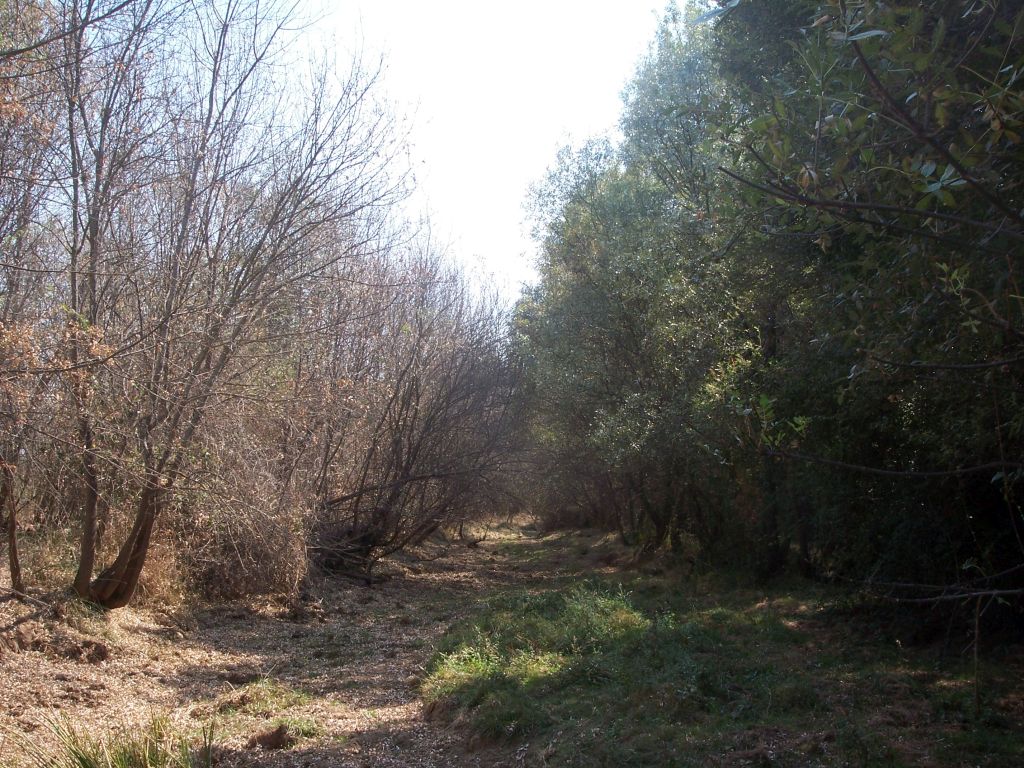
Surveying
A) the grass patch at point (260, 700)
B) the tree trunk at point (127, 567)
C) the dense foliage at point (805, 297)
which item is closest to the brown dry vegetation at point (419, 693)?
the grass patch at point (260, 700)

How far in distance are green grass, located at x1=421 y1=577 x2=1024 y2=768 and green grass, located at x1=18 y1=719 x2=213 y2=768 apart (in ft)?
8.30

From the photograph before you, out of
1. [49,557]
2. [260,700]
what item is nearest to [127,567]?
[49,557]

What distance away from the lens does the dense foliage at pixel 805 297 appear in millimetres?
4043

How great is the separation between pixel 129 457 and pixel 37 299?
7.94 feet

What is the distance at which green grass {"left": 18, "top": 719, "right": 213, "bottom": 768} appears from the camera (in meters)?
5.01

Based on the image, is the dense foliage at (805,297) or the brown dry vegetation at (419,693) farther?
the brown dry vegetation at (419,693)

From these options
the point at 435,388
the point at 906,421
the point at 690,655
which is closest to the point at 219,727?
the point at 690,655

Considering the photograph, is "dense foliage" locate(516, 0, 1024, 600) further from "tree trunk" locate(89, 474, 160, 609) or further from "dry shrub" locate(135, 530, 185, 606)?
"dry shrub" locate(135, 530, 185, 606)

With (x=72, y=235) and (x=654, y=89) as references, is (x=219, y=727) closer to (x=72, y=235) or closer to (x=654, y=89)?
(x=72, y=235)

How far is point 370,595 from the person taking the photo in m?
18.0

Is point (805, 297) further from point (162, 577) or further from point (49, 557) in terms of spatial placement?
point (49, 557)

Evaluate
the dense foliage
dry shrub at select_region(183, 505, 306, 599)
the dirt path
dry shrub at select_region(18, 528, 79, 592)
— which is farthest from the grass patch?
the dense foliage

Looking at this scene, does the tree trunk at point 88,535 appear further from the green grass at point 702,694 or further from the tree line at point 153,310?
the green grass at point 702,694

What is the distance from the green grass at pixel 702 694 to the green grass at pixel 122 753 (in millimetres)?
2531
